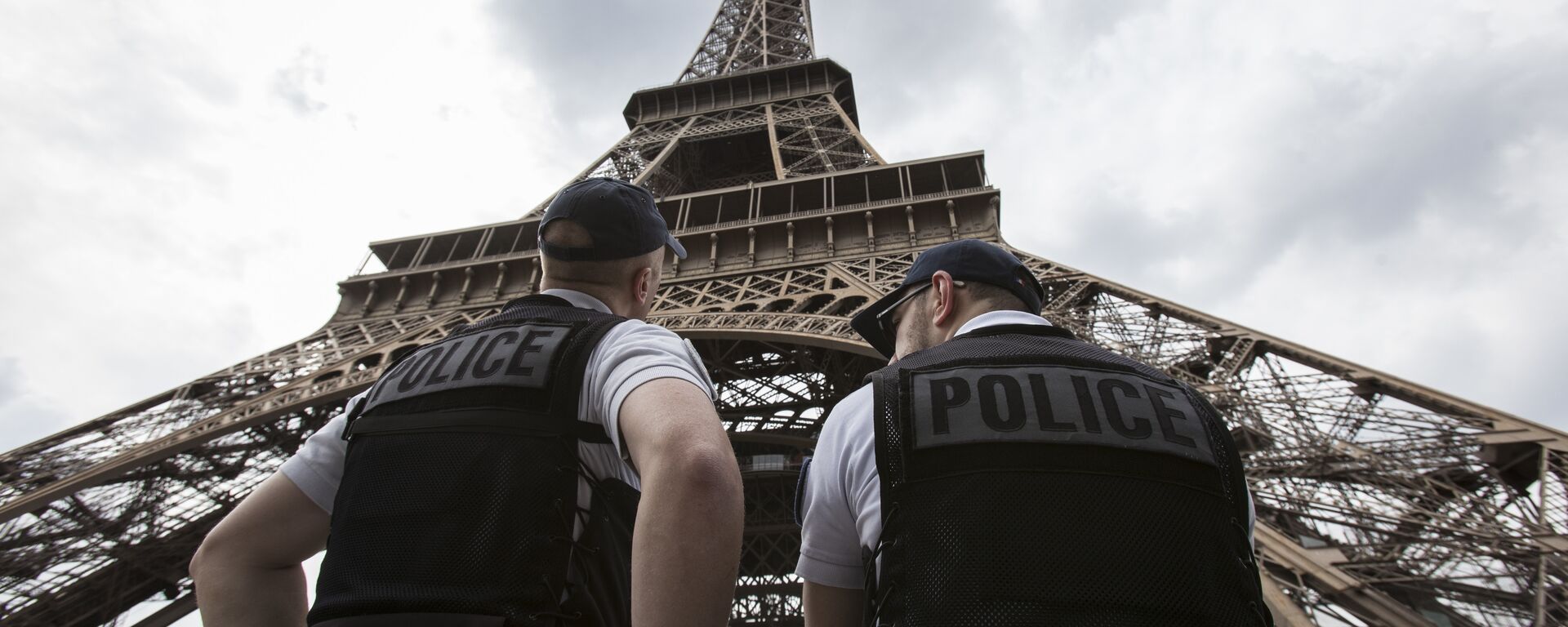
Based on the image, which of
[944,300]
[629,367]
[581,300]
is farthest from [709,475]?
[944,300]

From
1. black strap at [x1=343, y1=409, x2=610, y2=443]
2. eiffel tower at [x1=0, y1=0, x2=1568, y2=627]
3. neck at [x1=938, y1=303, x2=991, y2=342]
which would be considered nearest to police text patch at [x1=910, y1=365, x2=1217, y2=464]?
neck at [x1=938, y1=303, x2=991, y2=342]

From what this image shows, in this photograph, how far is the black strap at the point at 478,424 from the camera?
1384 millimetres

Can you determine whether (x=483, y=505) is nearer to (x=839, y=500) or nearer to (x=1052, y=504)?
(x=839, y=500)

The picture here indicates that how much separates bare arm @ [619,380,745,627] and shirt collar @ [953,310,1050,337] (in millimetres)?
872

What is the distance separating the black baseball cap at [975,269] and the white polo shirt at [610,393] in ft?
2.52

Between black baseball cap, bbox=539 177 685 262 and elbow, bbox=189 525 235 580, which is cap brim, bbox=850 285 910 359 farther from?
elbow, bbox=189 525 235 580

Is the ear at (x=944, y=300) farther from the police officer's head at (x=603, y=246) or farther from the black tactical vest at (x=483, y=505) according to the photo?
the black tactical vest at (x=483, y=505)

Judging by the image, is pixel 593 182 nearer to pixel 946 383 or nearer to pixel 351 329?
pixel 946 383

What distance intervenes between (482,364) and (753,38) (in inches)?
1209

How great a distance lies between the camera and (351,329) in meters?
14.4

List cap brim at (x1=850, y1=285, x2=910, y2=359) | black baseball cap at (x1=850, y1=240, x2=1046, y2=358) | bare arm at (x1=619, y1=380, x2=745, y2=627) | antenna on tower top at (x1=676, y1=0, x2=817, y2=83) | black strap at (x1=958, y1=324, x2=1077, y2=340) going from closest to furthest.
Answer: bare arm at (x1=619, y1=380, x2=745, y2=627) → black strap at (x1=958, y1=324, x2=1077, y2=340) → black baseball cap at (x1=850, y1=240, x2=1046, y2=358) → cap brim at (x1=850, y1=285, x2=910, y2=359) → antenna on tower top at (x1=676, y1=0, x2=817, y2=83)

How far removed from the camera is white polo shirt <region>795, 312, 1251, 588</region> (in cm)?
154

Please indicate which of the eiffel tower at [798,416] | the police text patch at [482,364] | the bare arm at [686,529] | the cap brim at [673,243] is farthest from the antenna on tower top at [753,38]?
the bare arm at [686,529]

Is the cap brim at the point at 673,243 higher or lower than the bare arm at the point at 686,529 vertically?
higher
